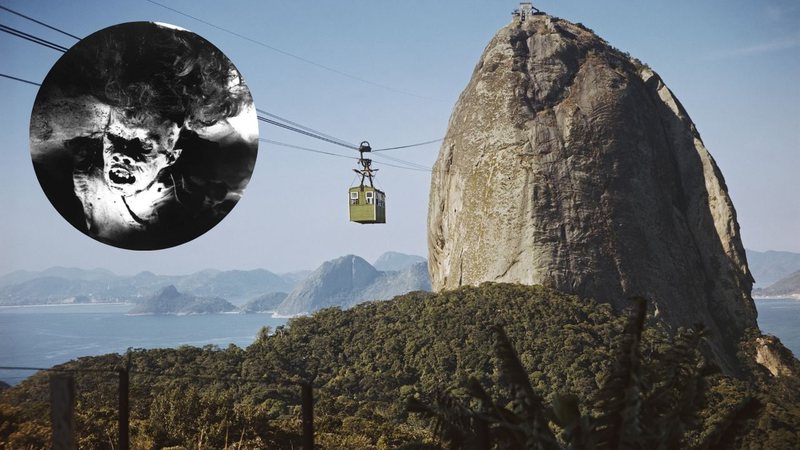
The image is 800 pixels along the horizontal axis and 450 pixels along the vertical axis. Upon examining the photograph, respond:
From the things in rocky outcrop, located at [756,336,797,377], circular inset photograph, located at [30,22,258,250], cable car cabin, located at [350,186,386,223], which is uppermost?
cable car cabin, located at [350,186,386,223]

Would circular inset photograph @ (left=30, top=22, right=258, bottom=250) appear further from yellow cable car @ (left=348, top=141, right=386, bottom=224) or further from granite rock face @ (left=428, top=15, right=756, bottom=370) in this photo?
granite rock face @ (left=428, top=15, right=756, bottom=370)

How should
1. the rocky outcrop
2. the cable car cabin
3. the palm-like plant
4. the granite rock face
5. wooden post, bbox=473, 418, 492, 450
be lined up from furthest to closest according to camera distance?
the rocky outcrop → the granite rock face → the cable car cabin → the palm-like plant → wooden post, bbox=473, 418, 492, 450

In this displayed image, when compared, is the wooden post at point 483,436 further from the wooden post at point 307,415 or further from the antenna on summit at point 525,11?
the antenna on summit at point 525,11

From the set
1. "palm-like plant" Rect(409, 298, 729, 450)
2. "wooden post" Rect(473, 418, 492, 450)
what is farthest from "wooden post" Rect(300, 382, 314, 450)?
"wooden post" Rect(473, 418, 492, 450)

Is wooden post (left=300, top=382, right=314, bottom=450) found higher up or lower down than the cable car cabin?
lower down

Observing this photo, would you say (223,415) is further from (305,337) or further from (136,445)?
(305,337)

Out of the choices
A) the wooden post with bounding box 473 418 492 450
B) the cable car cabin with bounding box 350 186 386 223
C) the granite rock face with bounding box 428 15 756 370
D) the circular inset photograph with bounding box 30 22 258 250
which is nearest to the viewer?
the wooden post with bounding box 473 418 492 450

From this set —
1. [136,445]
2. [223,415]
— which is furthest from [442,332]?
[136,445]
